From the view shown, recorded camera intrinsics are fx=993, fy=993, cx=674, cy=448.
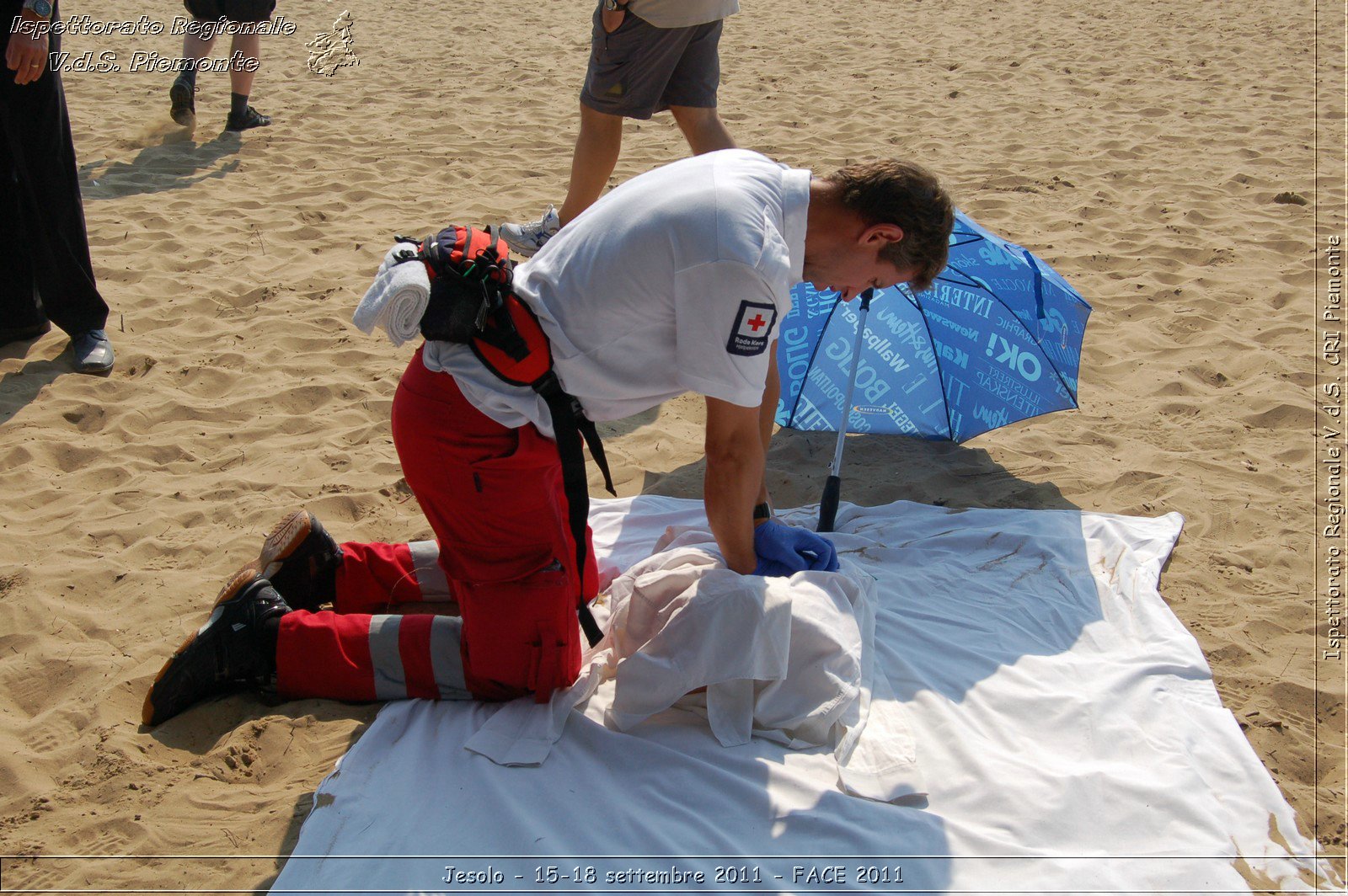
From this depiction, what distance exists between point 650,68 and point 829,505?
5.95ft

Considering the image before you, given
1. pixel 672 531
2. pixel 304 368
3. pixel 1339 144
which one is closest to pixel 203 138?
pixel 304 368

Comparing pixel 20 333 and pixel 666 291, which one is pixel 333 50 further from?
pixel 666 291

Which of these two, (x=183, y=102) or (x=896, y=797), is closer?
(x=896, y=797)

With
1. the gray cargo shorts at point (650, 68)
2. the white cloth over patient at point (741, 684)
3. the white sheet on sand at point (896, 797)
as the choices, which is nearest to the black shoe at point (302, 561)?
the white sheet on sand at point (896, 797)

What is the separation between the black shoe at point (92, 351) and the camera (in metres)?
3.74

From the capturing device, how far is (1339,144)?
6148mm

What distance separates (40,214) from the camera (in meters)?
3.67

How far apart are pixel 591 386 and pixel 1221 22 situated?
8.95 m

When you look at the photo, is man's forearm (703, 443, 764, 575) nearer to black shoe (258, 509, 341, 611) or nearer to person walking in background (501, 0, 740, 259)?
black shoe (258, 509, 341, 611)

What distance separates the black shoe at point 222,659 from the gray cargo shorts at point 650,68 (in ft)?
7.50

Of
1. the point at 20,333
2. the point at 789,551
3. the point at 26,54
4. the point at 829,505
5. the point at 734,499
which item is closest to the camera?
the point at 734,499

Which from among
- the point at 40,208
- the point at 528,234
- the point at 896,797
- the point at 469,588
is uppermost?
the point at 40,208

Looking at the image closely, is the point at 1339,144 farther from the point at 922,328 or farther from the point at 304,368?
the point at 304,368

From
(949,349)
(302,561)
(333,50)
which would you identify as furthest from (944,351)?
(333,50)
